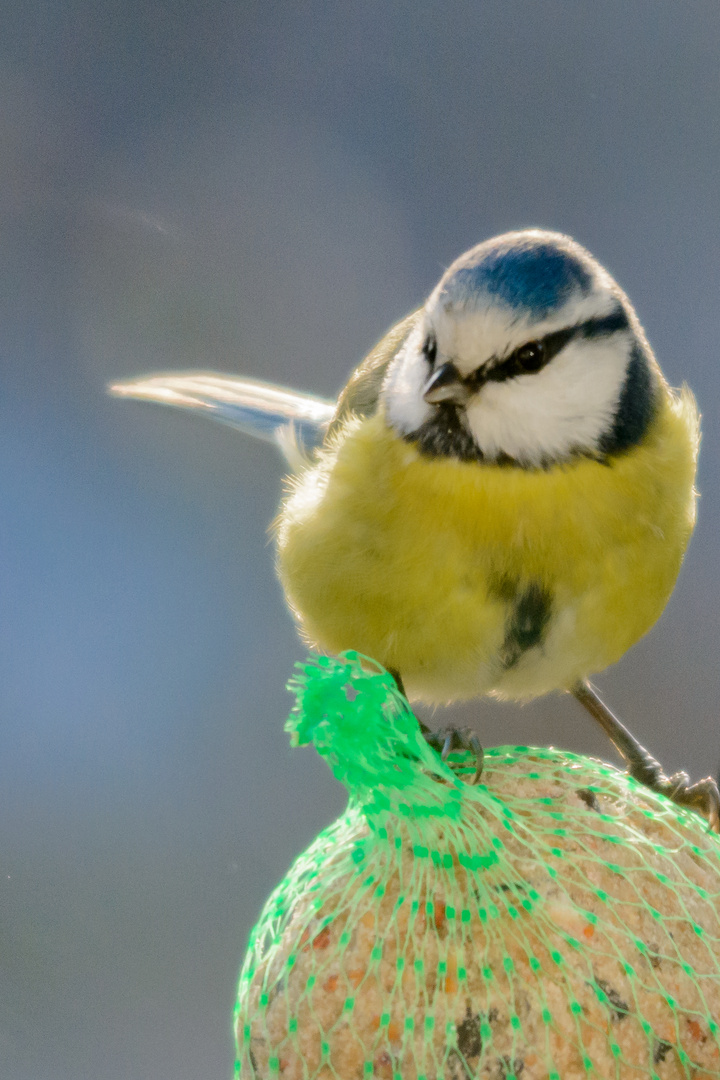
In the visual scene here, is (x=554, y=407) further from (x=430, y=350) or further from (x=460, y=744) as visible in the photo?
(x=460, y=744)

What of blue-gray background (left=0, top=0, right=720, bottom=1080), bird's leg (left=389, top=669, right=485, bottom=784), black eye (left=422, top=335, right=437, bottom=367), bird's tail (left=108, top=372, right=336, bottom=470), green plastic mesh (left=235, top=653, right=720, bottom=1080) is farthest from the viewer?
blue-gray background (left=0, top=0, right=720, bottom=1080)

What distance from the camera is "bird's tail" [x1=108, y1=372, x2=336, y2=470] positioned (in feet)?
5.44

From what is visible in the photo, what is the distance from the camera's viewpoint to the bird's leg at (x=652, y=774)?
121 cm

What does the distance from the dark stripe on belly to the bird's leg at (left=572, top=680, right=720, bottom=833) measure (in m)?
0.21

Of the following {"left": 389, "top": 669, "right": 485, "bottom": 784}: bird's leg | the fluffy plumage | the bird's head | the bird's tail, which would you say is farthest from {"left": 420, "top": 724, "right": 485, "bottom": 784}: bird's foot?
the bird's tail

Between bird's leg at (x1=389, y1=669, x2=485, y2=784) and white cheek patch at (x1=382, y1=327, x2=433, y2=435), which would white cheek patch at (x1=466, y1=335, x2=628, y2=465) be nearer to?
white cheek patch at (x1=382, y1=327, x2=433, y2=435)

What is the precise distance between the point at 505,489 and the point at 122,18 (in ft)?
6.80

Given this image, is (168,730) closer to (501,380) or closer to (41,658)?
(41,658)

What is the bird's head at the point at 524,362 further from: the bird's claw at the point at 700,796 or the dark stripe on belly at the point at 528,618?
the bird's claw at the point at 700,796

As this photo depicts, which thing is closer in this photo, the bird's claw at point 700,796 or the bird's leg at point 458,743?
the bird's leg at point 458,743

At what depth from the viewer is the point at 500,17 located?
2.77m

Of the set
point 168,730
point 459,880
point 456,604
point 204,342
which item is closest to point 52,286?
point 204,342

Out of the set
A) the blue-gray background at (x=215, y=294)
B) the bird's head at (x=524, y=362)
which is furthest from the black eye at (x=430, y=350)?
the blue-gray background at (x=215, y=294)

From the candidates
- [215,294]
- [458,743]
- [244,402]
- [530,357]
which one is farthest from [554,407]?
[215,294]
